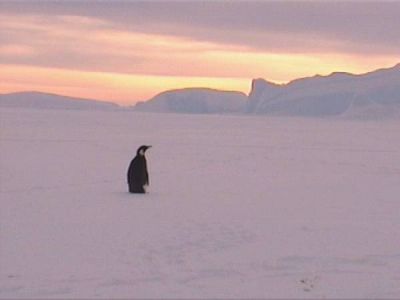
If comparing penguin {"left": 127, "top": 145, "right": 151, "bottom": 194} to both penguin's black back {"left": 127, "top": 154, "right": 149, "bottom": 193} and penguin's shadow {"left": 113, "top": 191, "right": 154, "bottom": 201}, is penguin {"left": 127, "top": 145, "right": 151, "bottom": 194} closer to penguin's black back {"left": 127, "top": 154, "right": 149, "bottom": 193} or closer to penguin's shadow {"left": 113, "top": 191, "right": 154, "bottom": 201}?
penguin's black back {"left": 127, "top": 154, "right": 149, "bottom": 193}

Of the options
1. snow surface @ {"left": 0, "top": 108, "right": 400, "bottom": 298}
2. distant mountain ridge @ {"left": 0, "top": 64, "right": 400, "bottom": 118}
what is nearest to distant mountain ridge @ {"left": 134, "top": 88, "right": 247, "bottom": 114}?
distant mountain ridge @ {"left": 0, "top": 64, "right": 400, "bottom": 118}

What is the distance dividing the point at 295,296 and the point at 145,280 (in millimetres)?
1026

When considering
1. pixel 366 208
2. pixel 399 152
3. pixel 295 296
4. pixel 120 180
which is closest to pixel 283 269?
pixel 295 296

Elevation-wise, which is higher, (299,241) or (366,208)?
(366,208)

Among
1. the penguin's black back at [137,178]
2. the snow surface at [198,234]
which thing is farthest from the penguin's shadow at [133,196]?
the penguin's black back at [137,178]

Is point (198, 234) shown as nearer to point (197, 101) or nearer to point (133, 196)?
point (133, 196)

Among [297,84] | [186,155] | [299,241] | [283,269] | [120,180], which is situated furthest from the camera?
[297,84]

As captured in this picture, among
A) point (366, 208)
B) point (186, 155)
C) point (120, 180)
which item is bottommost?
point (366, 208)

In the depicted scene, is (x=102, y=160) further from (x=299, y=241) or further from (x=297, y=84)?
(x=297, y=84)

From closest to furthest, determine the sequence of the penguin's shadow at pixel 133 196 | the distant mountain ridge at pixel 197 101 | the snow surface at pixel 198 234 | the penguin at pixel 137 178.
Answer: the snow surface at pixel 198 234, the penguin's shadow at pixel 133 196, the penguin at pixel 137 178, the distant mountain ridge at pixel 197 101

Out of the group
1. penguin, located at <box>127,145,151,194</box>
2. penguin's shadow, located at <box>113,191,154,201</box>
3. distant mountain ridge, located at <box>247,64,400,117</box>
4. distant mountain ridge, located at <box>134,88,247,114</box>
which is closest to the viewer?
penguin's shadow, located at <box>113,191,154,201</box>

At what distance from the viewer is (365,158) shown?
70.2 feet

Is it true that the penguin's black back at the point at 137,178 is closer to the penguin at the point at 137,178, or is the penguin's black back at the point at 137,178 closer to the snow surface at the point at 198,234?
the penguin at the point at 137,178

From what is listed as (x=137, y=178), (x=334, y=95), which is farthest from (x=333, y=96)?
(x=137, y=178)
